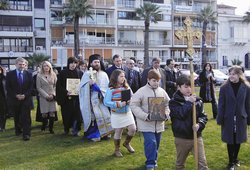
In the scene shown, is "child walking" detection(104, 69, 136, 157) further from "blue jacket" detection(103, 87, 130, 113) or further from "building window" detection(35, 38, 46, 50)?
"building window" detection(35, 38, 46, 50)

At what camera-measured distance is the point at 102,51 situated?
5522cm

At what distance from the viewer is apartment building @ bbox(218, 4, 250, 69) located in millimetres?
67125

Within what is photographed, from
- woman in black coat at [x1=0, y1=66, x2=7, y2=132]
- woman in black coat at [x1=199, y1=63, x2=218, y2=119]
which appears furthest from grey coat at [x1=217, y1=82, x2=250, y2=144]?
woman in black coat at [x1=0, y1=66, x2=7, y2=132]

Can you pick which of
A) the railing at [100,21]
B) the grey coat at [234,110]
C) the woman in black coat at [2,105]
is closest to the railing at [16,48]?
the railing at [100,21]

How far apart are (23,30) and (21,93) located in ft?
145

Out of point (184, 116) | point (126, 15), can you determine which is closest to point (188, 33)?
point (184, 116)

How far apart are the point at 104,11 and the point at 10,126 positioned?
47620mm

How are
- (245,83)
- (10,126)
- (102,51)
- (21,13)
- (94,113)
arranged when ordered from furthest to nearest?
(102,51) < (21,13) < (10,126) < (94,113) < (245,83)

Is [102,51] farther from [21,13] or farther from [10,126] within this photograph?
[10,126]

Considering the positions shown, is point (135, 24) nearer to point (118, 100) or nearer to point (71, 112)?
point (71, 112)

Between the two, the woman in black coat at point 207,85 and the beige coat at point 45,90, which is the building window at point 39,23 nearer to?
the woman in black coat at point 207,85

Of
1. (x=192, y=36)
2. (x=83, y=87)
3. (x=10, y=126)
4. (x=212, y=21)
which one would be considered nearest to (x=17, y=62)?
(x=83, y=87)

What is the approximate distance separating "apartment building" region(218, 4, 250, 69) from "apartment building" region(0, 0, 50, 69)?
32.2 m

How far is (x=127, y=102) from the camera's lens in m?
7.13
